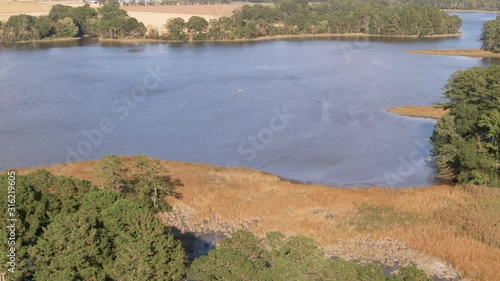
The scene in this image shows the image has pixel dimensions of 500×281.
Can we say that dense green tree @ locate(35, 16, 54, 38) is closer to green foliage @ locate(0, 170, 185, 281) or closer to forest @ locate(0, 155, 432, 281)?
green foliage @ locate(0, 170, 185, 281)

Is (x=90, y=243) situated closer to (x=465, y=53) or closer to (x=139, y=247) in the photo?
(x=139, y=247)

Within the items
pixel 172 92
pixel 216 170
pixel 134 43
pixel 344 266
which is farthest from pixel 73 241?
pixel 134 43

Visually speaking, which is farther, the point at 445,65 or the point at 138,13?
the point at 138,13

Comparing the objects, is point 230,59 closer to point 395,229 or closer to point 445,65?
point 445,65

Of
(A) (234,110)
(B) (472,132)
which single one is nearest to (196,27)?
(A) (234,110)

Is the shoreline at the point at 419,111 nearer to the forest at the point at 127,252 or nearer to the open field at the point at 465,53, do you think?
the forest at the point at 127,252
